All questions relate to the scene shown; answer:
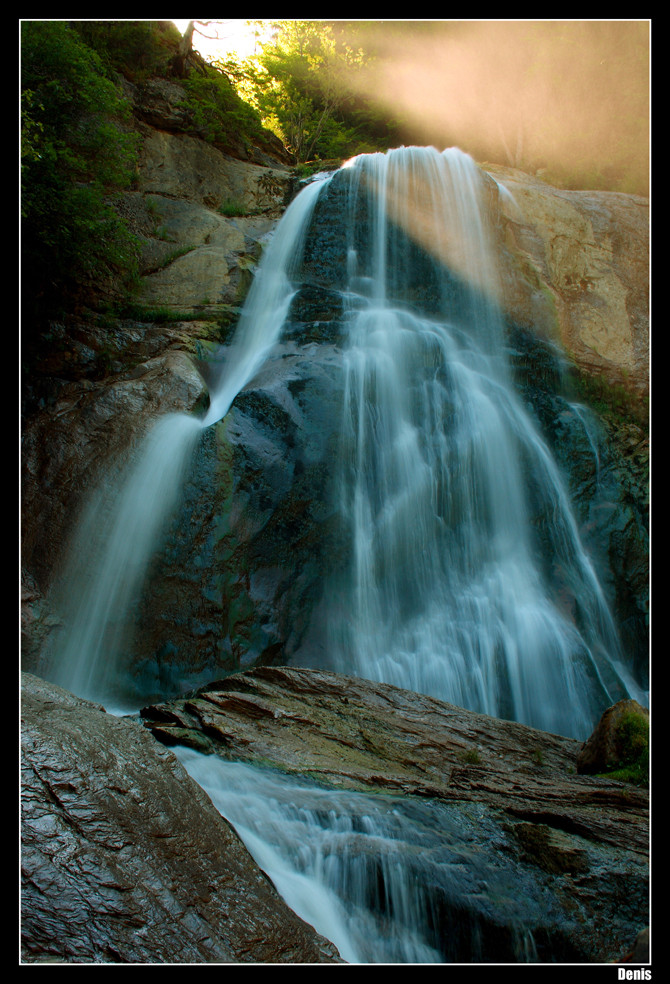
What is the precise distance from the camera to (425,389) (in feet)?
35.8

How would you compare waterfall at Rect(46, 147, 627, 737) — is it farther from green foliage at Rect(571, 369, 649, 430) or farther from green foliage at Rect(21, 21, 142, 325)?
green foliage at Rect(21, 21, 142, 325)

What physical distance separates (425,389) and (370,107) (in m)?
17.6

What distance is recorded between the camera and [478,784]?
4566 mm

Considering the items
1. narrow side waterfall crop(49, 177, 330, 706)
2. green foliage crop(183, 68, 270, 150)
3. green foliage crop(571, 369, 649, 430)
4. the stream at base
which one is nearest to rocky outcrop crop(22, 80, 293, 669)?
narrow side waterfall crop(49, 177, 330, 706)

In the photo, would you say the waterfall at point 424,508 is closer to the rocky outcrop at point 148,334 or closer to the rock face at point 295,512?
the rock face at point 295,512

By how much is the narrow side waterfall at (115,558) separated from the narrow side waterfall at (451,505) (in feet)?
9.33

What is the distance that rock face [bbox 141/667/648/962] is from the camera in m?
3.42

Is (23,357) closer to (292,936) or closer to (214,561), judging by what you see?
(214,561)

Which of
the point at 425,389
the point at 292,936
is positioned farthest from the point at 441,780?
the point at 425,389

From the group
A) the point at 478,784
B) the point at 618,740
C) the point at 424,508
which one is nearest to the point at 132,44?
the point at 424,508

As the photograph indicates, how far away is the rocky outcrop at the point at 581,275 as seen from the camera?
13.4 meters

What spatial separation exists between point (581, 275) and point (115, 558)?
42.0 feet

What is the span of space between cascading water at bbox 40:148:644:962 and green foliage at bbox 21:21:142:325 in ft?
10.8

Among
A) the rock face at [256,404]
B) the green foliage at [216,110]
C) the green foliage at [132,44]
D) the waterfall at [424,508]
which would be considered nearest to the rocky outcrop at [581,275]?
the rock face at [256,404]
